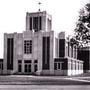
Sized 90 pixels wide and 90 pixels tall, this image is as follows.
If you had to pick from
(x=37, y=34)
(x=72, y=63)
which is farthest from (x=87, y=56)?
(x=37, y=34)

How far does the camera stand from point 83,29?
27.4 meters

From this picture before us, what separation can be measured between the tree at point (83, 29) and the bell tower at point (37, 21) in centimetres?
4256

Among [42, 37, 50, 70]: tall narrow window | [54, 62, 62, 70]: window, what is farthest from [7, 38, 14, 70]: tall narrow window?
[54, 62, 62, 70]: window

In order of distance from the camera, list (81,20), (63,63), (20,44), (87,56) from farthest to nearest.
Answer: (87,56)
(20,44)
(63,63)
(81,20)

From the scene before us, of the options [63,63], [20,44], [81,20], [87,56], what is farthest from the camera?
[87,56]

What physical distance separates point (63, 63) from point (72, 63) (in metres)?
6.40

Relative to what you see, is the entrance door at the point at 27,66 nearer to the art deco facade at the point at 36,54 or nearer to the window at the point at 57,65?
the art deco facade at the point at 36,54

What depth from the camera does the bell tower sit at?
232ft

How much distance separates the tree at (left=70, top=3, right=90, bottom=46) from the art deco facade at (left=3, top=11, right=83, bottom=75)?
104ft

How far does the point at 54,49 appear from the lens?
62469 millimetres

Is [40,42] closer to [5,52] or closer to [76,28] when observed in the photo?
[5,52]

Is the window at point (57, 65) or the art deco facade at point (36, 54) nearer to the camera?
the window at point (57, 65)

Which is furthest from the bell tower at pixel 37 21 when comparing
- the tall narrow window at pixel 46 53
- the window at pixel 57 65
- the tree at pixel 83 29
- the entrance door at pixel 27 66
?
the tree at pixel 83 29

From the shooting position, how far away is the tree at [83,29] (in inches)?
1044
